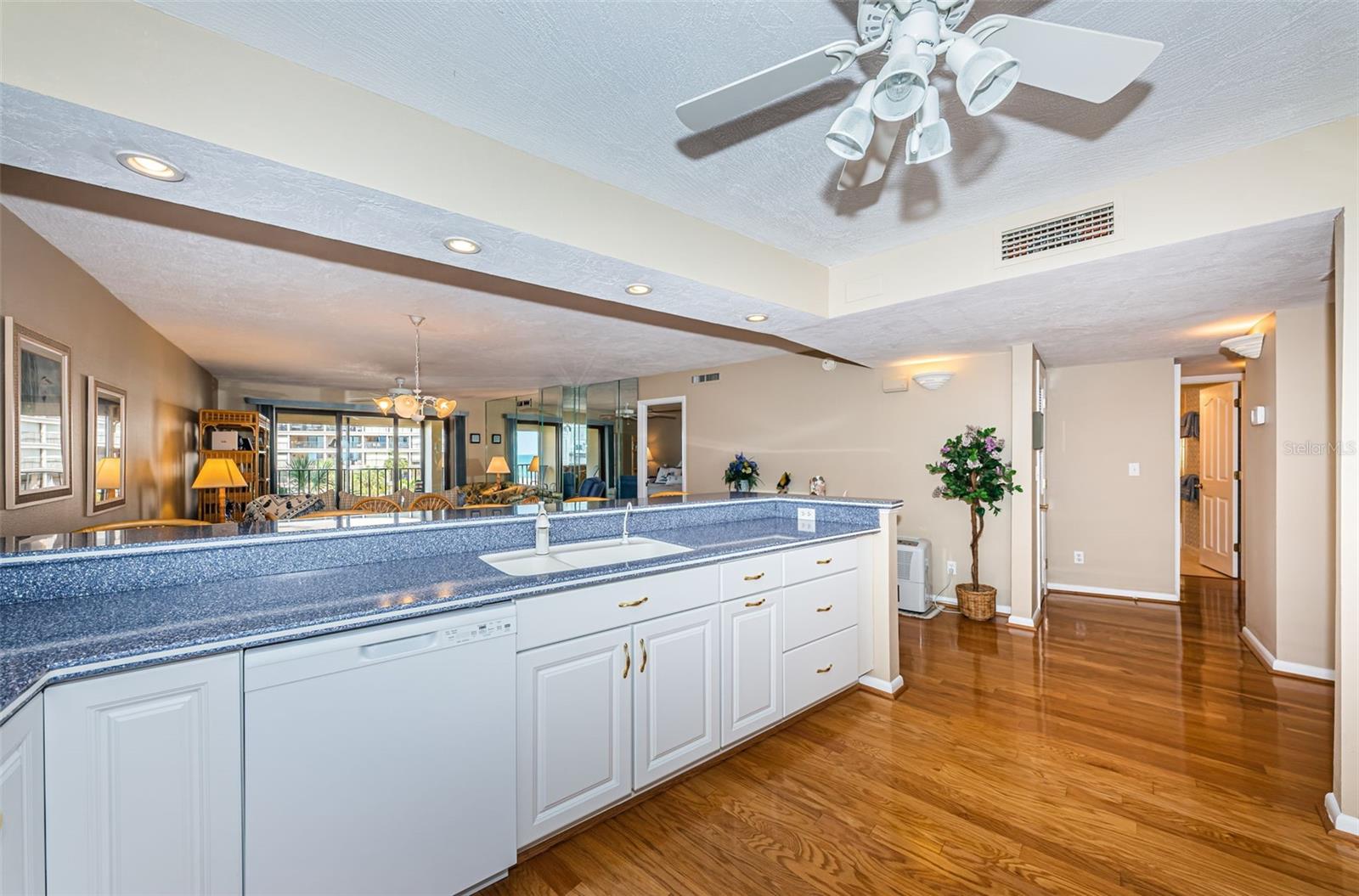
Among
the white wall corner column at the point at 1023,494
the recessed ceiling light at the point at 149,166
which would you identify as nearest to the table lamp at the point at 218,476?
the recessed ceiling light at the point at 149,166

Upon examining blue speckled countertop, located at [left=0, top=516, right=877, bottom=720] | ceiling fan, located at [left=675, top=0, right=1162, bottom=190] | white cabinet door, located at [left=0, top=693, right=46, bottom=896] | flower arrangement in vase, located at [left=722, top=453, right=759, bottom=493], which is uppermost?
ceiling fan, located at [left=675, top=0, right=1162, bottom=190]

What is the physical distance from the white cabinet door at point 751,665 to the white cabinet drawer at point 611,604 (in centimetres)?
19

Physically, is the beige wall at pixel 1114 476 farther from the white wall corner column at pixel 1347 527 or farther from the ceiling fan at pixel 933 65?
the ceiling fan at pixel 933 65

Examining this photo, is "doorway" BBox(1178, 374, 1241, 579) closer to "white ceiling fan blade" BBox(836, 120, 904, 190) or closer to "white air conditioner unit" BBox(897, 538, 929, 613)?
"white air conditioner unit" BBox(897, 538, 929, 613)

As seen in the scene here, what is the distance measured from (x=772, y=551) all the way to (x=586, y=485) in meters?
5.87

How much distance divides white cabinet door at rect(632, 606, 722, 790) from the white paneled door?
6076 millimetres

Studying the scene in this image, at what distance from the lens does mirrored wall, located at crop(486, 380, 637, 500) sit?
743 cm

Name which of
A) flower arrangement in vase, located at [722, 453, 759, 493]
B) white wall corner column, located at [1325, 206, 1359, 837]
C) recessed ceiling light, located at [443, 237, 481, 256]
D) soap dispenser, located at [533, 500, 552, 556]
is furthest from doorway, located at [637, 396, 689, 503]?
white wall corner column, located at [1325, 206, 1359, 837]

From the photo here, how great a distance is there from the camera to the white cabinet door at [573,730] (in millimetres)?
1734

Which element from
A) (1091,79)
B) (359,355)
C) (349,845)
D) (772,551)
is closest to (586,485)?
(359,355)

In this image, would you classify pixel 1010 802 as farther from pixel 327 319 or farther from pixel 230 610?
pixel 327 319

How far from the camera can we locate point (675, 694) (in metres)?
2.13

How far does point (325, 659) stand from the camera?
4.47 feet

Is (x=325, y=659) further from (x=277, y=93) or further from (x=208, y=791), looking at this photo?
(x=277, y=93)
